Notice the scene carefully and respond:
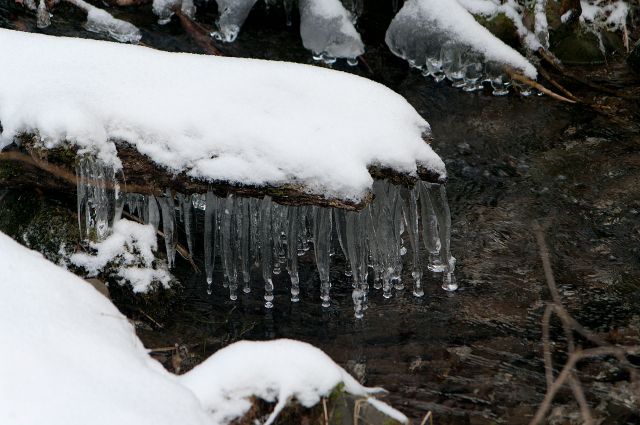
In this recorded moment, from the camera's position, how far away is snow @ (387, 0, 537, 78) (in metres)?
6.90

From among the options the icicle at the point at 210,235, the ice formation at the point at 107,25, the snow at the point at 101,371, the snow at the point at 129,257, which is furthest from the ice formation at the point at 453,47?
the snow at the point at 101,371

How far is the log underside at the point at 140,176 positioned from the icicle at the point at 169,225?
226 mm

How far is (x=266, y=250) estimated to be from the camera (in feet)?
14.5

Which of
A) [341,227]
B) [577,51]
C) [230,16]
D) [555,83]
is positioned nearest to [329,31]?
[230,16]

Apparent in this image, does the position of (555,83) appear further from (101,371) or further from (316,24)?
(101,371)

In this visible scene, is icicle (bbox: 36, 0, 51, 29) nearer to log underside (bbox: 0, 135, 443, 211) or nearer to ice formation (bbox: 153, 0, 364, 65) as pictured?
ice formation (bbox: 153, 0, 364, 65)

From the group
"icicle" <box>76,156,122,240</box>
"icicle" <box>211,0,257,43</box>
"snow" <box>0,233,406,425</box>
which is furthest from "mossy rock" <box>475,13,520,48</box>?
"snow" <box>0,233,406,425</box>

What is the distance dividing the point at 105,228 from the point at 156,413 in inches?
71.0

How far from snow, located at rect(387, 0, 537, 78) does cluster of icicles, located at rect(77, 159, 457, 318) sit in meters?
2.85

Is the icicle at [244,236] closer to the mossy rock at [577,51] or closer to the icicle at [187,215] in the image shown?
the icicle at [187,215]

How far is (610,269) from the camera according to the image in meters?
4.73

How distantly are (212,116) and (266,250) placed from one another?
0.85 meters

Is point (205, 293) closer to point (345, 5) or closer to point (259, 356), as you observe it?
point (259, 356)

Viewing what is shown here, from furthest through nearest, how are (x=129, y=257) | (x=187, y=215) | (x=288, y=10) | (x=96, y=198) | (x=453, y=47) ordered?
(x=288, y=10)
(x=453, y=47)
(x=187, y=215)
(x=129, y=257)
(x=96, y=198)
